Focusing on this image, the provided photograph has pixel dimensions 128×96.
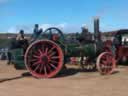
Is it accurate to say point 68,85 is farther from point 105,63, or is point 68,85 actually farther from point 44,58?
point 105,63

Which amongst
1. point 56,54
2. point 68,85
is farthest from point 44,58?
point 68,85

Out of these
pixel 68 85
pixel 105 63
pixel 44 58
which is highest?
pixel 44 58

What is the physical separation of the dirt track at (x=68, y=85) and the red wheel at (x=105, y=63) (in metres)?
0.28

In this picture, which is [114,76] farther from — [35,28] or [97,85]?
[35,28]

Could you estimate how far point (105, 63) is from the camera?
50.3ft

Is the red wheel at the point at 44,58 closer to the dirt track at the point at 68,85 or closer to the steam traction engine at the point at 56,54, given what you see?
the steam traction engine at the point at 56,54

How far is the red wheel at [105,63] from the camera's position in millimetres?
15117

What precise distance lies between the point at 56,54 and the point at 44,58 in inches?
20.1

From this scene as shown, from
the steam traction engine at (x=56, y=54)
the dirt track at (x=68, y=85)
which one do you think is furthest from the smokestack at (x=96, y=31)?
the dirt track at (x=68, y=85)

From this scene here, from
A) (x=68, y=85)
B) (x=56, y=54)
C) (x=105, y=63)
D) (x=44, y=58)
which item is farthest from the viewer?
(x=105, y=63)

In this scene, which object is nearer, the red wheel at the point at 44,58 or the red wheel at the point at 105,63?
the red wheel at the point at 44,58

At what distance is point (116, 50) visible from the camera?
20094 millimetres

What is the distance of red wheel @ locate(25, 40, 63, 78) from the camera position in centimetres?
1438

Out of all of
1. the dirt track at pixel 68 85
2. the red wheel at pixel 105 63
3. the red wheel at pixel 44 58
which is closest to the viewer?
the dirt track at pixel 68 85
